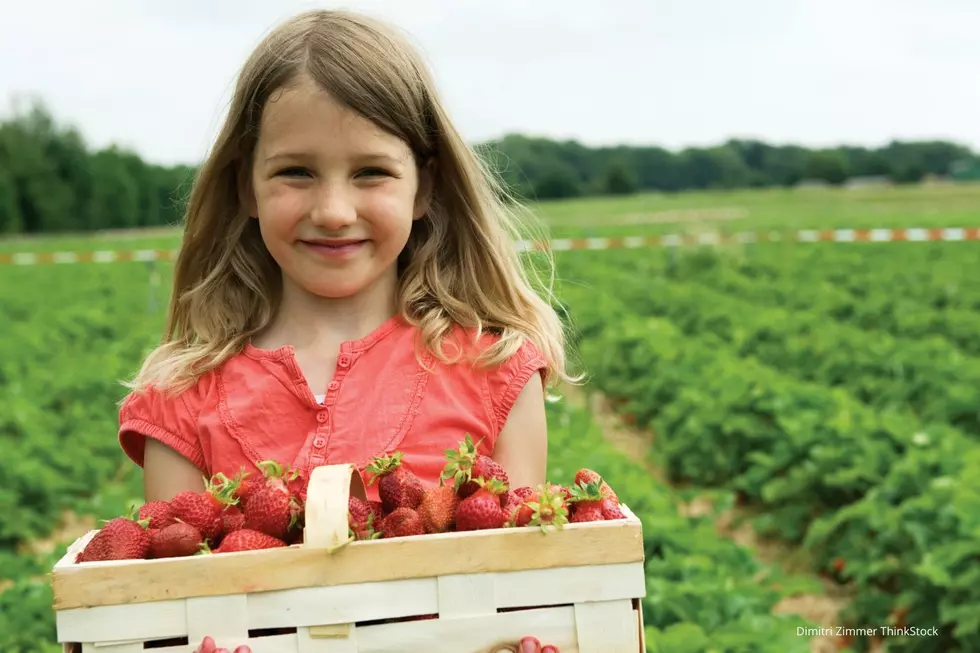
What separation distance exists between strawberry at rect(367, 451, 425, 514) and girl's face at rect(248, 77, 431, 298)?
49cm

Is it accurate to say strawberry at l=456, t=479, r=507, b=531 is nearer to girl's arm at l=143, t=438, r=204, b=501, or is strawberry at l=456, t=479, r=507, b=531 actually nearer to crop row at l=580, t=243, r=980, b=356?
girl's arm at l=143, t=438, r=204, b=501

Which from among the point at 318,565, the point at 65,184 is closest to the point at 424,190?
the point at 318,565

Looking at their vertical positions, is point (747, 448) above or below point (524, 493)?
below

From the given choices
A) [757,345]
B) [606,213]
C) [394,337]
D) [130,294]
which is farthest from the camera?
[606,213]

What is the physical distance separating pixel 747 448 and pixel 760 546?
0.88 m

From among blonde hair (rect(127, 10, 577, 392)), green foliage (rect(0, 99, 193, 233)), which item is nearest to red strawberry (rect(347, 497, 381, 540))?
blonde hair (rect(127, 10, 577, 392))

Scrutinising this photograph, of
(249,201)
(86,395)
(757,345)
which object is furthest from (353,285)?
(757,345)

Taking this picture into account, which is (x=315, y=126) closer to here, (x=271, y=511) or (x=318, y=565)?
(x=271, y=511)

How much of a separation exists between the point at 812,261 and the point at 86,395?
1096cm

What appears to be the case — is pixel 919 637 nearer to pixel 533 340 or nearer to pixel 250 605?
pixel 533 340

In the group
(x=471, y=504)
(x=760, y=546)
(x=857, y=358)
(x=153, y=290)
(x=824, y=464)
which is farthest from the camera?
(x=153, y=290)

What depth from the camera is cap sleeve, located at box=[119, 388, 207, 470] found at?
226 cm

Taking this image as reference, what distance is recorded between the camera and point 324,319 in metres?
2.36

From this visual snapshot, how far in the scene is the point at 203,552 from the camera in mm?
1603
